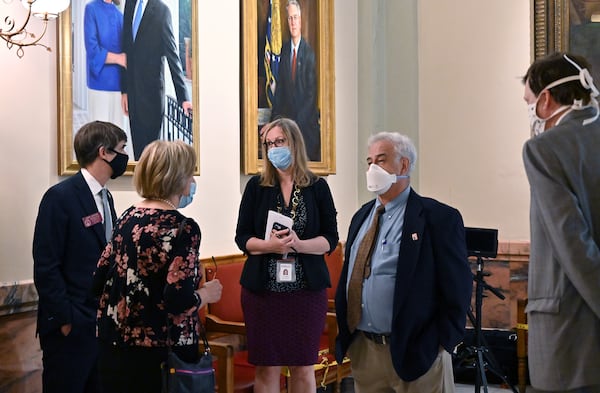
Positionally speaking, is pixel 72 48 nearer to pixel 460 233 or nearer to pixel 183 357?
pixel 183 357

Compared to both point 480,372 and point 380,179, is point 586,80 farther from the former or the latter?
point 480,372

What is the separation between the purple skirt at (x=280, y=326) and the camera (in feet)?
14.8

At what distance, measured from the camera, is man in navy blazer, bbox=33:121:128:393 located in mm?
3883

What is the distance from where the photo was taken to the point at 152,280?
3201mm

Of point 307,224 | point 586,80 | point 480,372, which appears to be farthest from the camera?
point 480,372

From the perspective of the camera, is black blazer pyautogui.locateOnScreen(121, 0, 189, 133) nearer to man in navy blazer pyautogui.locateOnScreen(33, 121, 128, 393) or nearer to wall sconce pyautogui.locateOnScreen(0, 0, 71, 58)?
wall sconce pyautogui.locateOnScreen(0, 0, 71, 58)

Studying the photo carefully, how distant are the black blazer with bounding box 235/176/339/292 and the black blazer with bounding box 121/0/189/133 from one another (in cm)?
95

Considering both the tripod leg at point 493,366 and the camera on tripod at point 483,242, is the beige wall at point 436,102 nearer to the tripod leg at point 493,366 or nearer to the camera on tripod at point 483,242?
the camera on tripod at point 483,242

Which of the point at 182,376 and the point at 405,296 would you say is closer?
the point at 182,376

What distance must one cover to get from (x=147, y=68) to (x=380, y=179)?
224 cm

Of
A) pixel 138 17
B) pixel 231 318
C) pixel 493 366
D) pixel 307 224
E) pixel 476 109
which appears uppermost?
pixel 138 17

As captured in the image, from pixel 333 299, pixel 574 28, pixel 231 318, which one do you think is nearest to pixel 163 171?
pixel 231 318

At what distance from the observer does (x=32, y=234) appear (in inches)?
171

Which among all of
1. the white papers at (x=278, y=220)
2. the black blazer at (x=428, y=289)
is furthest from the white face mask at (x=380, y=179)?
the white papers at (x=278, y=220)
